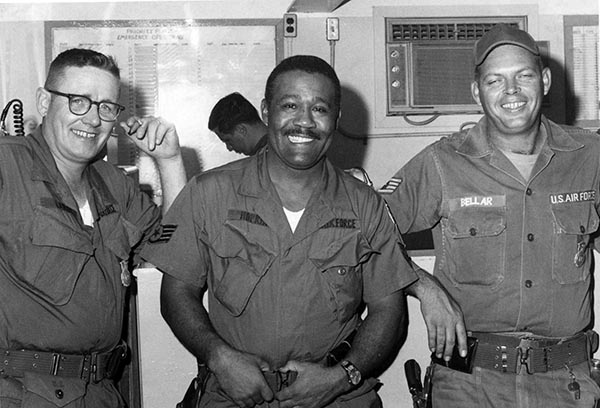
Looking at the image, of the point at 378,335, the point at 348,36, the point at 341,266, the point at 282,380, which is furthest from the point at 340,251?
the point at 348,36

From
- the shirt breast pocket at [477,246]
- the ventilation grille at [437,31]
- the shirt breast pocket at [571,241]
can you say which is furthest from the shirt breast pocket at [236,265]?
the ventilation grille at [437,31]

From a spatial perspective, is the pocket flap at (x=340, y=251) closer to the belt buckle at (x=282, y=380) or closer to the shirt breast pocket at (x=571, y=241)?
the belt buckle at (x=282, y=380)

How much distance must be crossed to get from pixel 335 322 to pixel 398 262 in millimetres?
243

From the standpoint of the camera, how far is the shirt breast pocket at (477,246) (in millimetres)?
2104

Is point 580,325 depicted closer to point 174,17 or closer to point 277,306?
point 277,306

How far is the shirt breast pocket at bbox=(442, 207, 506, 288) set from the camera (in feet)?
6.90

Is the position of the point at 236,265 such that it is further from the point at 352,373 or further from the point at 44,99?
the point at 44,99

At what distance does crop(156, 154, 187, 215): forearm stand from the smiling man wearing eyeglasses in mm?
230

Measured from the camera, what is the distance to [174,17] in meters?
3.54

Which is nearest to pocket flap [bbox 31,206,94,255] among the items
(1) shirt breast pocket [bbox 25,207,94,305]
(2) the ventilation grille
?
(1) shirt breast pocket [bbox 25,207,94,305]

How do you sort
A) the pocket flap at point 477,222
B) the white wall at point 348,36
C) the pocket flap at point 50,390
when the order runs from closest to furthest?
the pocket flap at point 50,390
the pocket flap at point 477,222
the white wall at point 348,36

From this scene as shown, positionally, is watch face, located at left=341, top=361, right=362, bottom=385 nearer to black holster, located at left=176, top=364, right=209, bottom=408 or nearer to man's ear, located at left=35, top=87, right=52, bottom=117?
black holster, located at left=176, top=364, right=209, bottom=408

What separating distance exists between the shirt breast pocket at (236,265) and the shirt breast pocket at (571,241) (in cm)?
80

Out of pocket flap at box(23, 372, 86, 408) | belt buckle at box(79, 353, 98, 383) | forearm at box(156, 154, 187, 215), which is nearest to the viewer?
pocket flap at box(23, 372, 86, 408)
